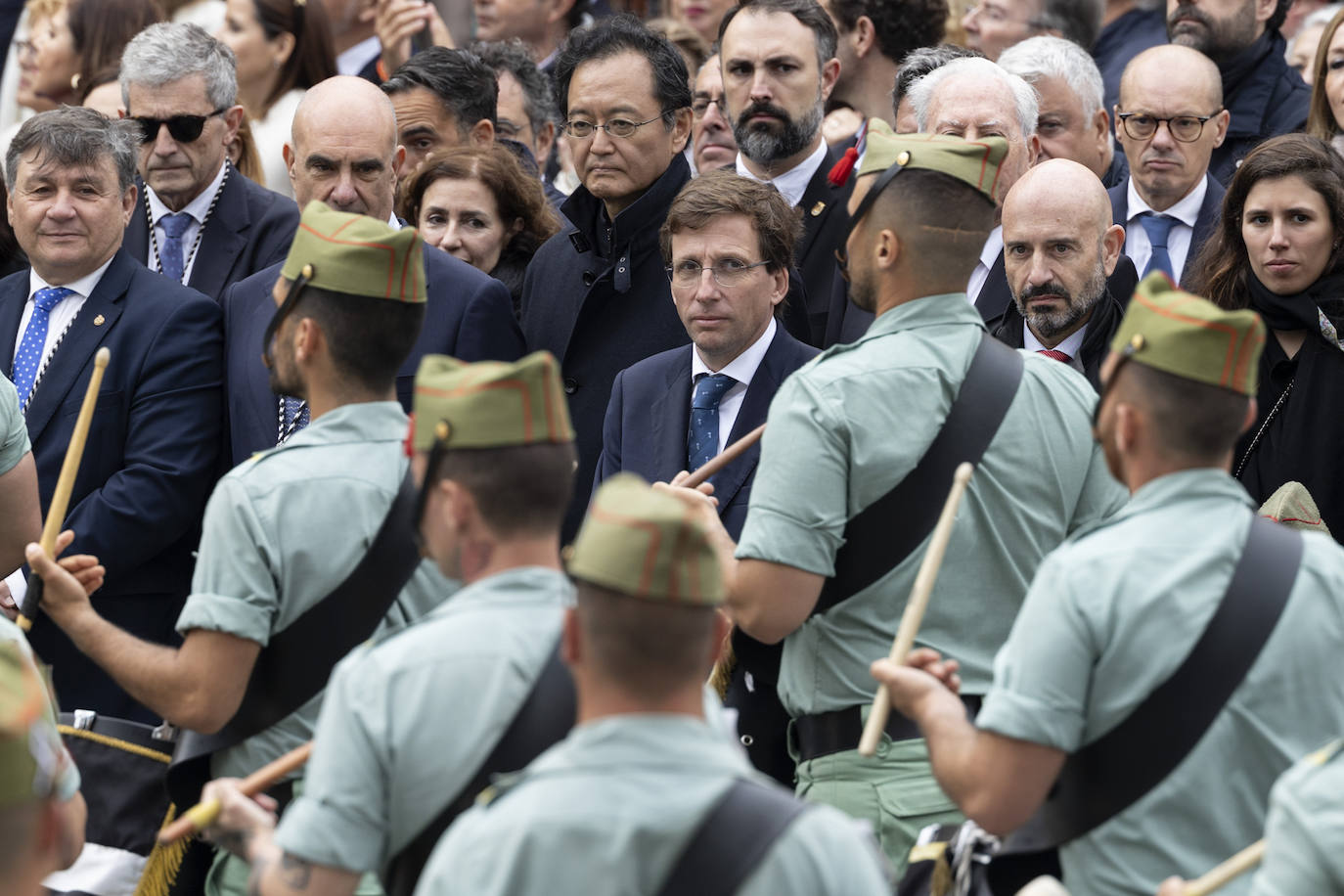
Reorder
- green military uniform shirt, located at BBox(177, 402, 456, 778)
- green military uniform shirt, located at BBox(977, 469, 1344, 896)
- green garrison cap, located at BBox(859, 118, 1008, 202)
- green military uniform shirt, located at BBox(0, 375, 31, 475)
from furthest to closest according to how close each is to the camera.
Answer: green military uniform shirt, located at BBox(0, 375, 31, 475), green garrison cap, located at BBox(859, 118, 1008, 202), green military uniform shirt, located at BBox(177, 402, 456, 778), green military uniform shirt, located at BBox(977, 469, 1344, 896)

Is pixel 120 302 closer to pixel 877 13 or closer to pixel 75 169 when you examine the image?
pixel 75 169

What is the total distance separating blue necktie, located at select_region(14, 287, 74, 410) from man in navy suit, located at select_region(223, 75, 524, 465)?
1.89 ft

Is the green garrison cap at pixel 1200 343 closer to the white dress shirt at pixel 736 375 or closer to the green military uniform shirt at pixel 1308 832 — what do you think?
the green military uniform shirt at pixel 1308 832

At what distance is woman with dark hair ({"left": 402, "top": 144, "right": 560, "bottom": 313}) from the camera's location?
7059 millimetres

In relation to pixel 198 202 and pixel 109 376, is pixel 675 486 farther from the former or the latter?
pixel 198 202

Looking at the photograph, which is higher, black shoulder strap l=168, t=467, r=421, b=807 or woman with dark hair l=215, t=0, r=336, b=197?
woman with dark hair l=215, t=0, r=336, b=197

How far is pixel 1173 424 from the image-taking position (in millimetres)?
3449

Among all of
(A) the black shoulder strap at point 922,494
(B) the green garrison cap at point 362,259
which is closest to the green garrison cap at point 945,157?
(A) the black shoulder strap at point 922,494

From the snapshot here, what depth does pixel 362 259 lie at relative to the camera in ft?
13.7

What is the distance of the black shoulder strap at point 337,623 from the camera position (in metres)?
4.03

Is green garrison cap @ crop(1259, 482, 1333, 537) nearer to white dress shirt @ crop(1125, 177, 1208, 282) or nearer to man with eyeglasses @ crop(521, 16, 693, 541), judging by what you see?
white dress shirt @ crop(1125, 177, 1208, 282)

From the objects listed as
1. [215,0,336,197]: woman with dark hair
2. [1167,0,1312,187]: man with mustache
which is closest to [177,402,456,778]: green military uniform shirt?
[215,0,336,197]: woman with dark hair

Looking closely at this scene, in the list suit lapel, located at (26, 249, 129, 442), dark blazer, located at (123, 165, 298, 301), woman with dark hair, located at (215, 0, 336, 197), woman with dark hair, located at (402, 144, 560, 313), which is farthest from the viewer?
woman with dark hair, located at (215, 0, 336, 197)

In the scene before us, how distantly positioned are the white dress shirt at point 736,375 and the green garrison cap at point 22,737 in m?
3.01
